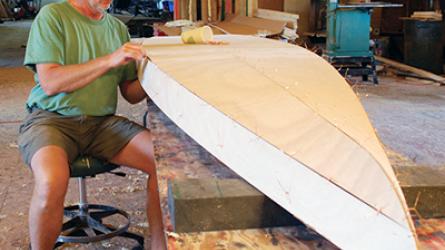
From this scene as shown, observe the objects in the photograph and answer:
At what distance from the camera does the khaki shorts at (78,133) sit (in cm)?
195

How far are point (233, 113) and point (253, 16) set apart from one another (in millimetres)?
3716

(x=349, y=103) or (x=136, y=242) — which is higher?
(x=349, y=103)

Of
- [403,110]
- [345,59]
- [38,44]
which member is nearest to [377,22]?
[345,59]

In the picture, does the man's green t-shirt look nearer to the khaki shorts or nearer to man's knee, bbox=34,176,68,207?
the khaki shorts

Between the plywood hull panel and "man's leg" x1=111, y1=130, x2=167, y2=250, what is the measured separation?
0.26 metres

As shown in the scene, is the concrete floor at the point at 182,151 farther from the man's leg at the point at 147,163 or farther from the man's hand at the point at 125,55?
the man's hand at the point at 125,55

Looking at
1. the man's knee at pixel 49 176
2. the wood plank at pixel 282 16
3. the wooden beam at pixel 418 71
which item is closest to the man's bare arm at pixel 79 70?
the man's knee at pixel 49 176

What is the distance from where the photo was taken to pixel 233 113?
140 cm

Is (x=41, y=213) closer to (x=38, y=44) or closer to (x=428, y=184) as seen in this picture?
(x=38, y=44)

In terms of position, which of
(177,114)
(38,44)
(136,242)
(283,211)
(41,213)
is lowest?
(136,242)

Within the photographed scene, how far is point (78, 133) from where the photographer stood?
6.80ft

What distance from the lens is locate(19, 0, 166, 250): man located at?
185cm

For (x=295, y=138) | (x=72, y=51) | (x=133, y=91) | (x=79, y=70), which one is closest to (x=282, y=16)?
(x=133, y=91)

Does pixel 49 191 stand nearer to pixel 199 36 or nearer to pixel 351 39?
pixel 199 36
